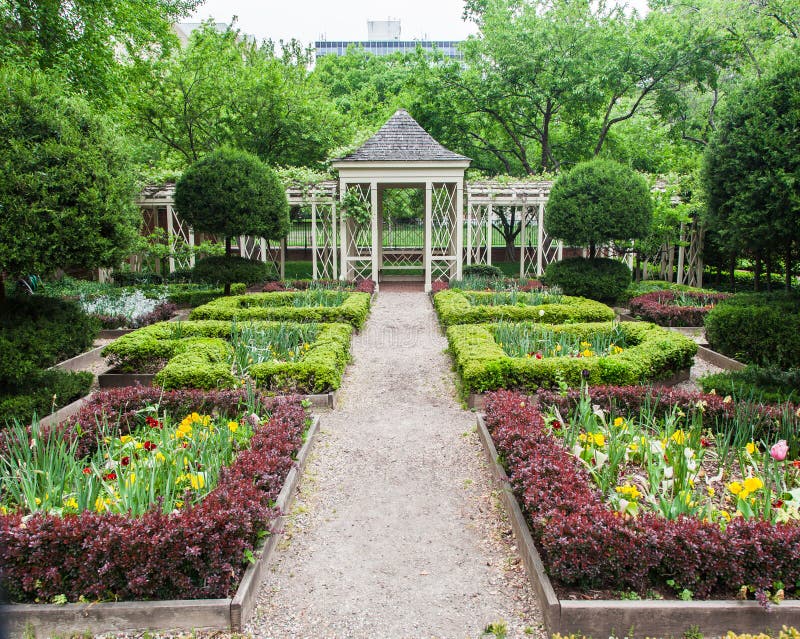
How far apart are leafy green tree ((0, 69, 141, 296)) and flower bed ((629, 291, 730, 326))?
8931 mm

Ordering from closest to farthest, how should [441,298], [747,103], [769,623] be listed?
1. [769,623]
2. [747,103]
3. [441,298]

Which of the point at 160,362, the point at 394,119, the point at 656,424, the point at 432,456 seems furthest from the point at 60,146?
the point at 394,119

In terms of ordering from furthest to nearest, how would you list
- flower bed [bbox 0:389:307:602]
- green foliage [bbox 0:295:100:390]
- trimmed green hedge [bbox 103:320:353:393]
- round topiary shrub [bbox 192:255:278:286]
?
round topiary shrub [bbox 192:255:278:286] < trimmed green hedge [bbox 103:320:353:393] < green foliage [bbox 0:295:100:390] < flower bed [bbox 0:389:307:602]

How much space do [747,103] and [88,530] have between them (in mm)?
6876

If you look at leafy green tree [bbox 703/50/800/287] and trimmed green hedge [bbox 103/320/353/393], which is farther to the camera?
trimmed green hedge [bbox 103/320/353/393]

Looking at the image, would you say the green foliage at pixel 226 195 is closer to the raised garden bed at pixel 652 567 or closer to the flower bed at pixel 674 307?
the flower bed at pixel 674 307

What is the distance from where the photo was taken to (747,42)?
60.1 feet

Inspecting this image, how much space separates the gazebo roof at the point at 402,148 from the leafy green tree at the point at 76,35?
637 centimetres

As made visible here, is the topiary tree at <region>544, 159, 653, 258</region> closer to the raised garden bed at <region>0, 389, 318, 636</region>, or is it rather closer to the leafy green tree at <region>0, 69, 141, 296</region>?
the leafy green tree at <region>0, 69, 141, 296</region>

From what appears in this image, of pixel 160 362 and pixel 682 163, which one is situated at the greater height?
pixel 682 163

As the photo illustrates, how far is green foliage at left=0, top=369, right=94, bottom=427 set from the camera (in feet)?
17.0

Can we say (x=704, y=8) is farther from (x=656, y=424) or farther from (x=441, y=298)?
(x=656, y=424)

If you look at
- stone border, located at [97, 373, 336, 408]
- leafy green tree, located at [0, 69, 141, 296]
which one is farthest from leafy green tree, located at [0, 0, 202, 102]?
stone border, located at [97, 373, 336, 408]

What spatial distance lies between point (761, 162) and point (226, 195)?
948cm
